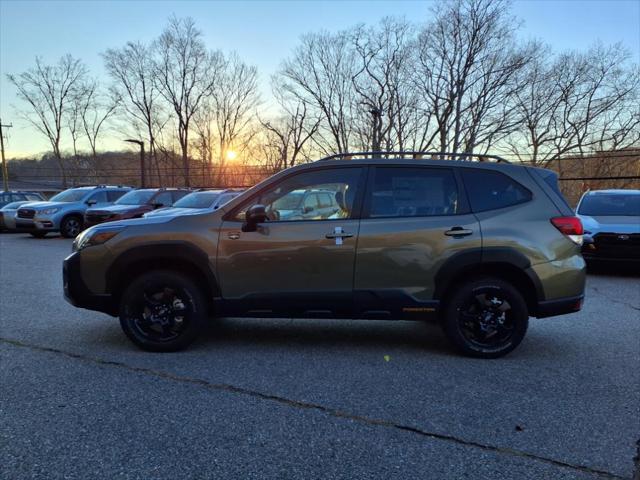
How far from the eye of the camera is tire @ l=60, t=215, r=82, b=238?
585 inches

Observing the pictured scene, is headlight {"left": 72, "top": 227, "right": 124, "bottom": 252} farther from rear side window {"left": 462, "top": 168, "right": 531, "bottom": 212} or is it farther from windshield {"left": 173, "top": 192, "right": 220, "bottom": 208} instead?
windshield {"left": 173, "top": 192, "right": 220, "bottom": 208}

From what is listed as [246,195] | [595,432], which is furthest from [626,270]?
[246,195]

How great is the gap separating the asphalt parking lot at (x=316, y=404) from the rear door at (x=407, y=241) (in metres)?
0.57

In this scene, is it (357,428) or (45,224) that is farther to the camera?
(45,224)

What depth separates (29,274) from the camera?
27.5 feet

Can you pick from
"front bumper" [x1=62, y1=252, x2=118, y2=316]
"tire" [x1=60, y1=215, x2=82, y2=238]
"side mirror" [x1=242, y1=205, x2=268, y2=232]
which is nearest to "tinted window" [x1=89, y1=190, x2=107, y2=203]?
"tire" [x1=60, y1=215, x2=82, y2=238]

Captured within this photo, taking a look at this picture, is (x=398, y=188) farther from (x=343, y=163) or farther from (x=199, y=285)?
(x=199, y=285)

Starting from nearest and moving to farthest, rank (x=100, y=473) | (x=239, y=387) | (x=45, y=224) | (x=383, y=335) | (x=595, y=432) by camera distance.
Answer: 1. (x=100, y=473)
2. (x=595, y=432)
3. (x=239, y=387)
4. (x=383, y=335)
5. (x=45, y=224)

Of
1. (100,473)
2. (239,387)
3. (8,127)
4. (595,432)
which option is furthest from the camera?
(8,127)

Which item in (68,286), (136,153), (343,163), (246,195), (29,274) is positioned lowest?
(29,274)

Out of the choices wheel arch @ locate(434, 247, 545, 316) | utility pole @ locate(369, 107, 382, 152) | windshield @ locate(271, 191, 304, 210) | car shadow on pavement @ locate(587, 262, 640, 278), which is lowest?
car shadow on pavement @ locate(587, 262, 640, 278)

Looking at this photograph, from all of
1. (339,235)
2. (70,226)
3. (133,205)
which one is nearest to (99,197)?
(70,226)

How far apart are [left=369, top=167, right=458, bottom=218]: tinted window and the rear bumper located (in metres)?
1.16

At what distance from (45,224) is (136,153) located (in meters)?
41.0
